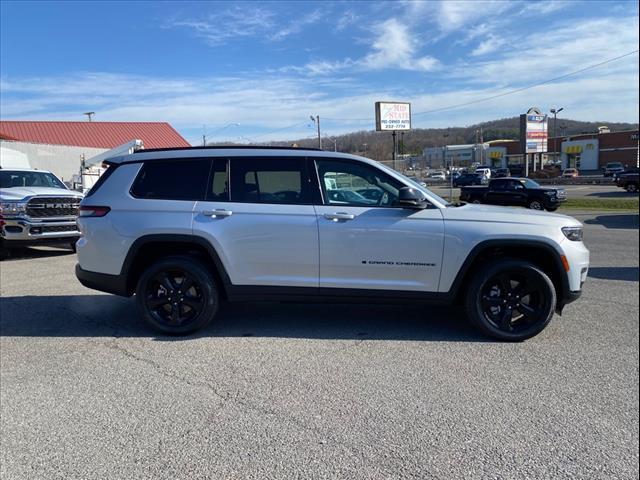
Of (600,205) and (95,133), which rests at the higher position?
(95,133)

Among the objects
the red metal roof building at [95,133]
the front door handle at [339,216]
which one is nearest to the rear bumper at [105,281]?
the front door handle at [339,216]

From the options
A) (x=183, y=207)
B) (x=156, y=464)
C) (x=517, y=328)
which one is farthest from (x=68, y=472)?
(x=517, y=328)

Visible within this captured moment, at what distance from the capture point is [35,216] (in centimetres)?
1014

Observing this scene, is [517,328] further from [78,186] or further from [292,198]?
[78,186]

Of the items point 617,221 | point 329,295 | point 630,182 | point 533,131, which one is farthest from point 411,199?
point 533,131

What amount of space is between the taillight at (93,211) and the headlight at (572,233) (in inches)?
183

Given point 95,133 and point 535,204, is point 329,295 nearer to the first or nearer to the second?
point 535,204

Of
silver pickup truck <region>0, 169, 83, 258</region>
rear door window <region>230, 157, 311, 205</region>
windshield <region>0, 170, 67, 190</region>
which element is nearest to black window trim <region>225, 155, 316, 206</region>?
rear door window <region>230, 157, 311, 205</region>

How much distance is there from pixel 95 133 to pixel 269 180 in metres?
45.7

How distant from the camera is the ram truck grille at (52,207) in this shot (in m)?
10.1

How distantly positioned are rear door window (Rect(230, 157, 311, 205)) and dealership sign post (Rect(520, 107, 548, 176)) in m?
40.1

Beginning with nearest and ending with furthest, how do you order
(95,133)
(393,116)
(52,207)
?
(52,207)
(393,116)
(95,133)

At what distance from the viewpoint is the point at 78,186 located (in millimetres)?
22250

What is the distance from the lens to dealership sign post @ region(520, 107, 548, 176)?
132 ft
